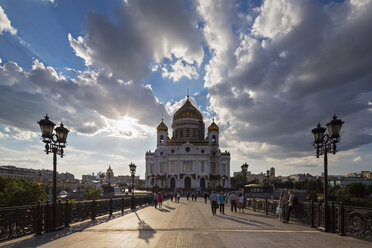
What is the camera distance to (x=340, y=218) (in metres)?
9.94

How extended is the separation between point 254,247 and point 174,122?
68.7 meters

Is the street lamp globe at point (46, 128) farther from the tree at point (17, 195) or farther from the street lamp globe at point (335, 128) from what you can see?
the tree at point (17, 195)

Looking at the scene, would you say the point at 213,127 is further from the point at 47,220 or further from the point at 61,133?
the point at 47,220

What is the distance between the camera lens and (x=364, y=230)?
924 centimetres

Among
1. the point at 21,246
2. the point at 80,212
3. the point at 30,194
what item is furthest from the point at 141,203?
the point at 30,194

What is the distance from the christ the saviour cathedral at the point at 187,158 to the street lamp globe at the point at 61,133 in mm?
48603

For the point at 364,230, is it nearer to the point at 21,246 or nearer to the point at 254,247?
the point at 254,247

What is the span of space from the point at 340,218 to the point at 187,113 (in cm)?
6503

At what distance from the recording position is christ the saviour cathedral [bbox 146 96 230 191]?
205 ft

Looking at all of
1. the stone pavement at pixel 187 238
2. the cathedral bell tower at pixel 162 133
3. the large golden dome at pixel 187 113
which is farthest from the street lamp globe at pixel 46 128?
the large golden dome at pixel 187 113

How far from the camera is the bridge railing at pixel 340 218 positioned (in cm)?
923

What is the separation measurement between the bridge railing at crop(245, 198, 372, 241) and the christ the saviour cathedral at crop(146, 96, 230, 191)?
153ft

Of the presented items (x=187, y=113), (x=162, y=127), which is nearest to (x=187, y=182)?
(x=162, y=127)

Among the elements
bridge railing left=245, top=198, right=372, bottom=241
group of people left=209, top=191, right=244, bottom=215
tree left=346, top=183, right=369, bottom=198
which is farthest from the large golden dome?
bridge railing left=245, top=198, right=372, bottom=241
